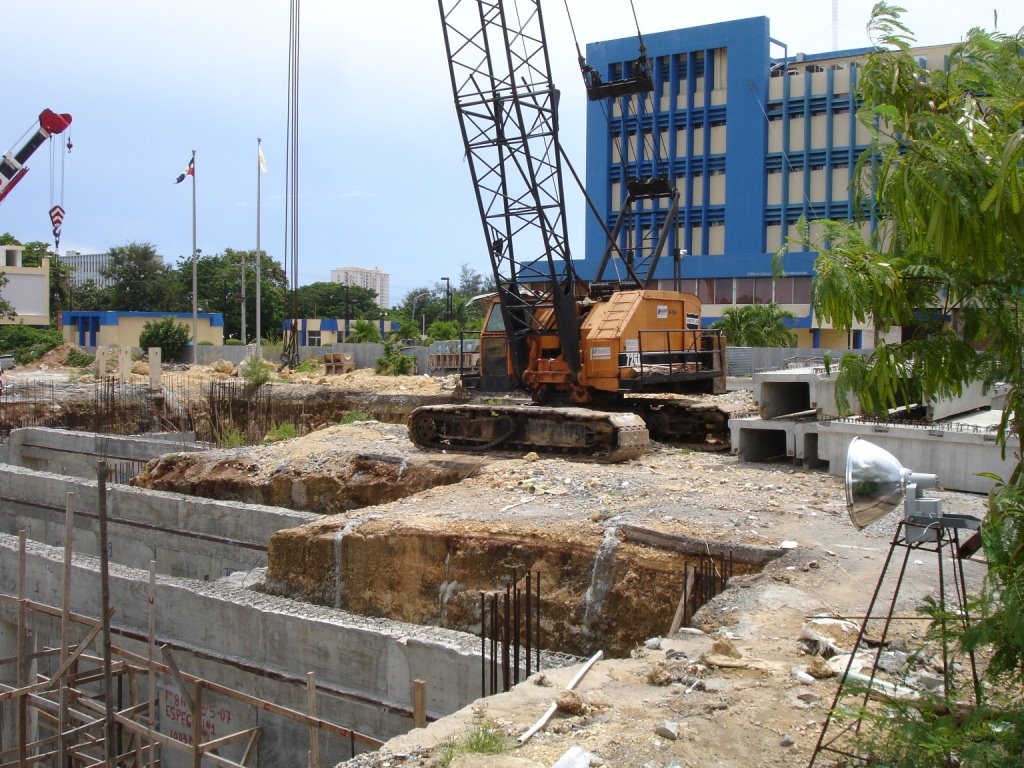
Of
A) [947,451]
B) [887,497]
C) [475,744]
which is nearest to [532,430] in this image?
[947,451]

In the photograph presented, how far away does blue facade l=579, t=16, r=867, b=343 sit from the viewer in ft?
135

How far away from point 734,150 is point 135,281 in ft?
159

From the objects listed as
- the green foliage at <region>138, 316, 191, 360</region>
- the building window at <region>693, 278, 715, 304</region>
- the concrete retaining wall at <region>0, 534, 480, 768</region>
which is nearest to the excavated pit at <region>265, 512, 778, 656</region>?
the concrete retaining wall at <region>0, 534, 480, 768</region>

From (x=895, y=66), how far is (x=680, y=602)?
551 centimetres

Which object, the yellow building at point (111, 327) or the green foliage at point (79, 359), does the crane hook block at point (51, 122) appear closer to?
the green foliage at point (79, 359)

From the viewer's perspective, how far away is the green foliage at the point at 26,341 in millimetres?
46125

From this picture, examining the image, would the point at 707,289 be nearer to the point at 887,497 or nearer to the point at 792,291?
the point at 792,291

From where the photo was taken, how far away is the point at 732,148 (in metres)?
43.7

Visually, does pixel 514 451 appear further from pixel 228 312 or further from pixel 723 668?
pixel 228 312

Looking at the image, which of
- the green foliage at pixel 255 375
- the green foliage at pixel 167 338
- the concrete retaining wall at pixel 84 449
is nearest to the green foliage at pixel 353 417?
the concrete retaining wall at pixel 84 449

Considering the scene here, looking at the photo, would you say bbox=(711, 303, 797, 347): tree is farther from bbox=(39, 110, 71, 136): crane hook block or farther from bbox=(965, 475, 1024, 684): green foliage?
bbox=(965, 475, 1024, 684): green foliage

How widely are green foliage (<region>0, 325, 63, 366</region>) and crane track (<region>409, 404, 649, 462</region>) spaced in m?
36.3

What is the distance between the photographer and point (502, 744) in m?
4.89

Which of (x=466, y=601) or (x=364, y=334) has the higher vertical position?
(x=364, y=334)
